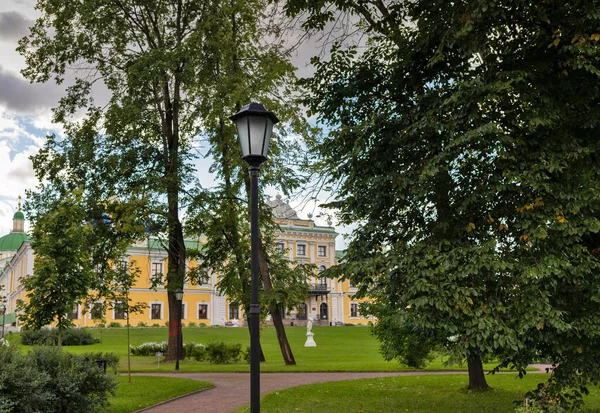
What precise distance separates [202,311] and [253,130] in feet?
192

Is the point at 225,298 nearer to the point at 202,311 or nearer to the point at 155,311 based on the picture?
the point at 202,311

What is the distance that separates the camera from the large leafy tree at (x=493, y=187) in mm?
7258

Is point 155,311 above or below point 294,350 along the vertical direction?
above

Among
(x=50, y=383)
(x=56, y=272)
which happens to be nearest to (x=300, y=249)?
(x=56, y=272)

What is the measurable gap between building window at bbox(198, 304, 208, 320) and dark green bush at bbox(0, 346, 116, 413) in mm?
53177

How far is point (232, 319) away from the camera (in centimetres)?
6191

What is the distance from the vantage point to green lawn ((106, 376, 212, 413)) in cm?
1102

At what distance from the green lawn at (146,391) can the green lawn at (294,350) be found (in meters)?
4.17

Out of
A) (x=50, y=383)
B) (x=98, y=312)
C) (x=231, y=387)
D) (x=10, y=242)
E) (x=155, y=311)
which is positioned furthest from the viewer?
(x=10, y=242)

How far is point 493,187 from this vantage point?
7543mm

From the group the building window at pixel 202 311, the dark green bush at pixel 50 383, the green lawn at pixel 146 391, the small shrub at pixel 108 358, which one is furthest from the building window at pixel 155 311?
the dark green bush at pixel 50 383

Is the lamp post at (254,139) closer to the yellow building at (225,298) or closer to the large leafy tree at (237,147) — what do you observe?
the large leafy tree at (237,147)

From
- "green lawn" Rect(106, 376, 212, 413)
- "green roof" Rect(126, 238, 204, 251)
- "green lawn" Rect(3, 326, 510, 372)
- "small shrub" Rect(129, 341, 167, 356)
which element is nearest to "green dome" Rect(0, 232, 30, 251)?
"green roof" Rect(126, 238, 204, 251)

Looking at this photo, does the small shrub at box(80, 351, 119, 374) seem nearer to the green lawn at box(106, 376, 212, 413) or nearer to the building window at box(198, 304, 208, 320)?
the green lawn at box(106, 376, 212, 413)
